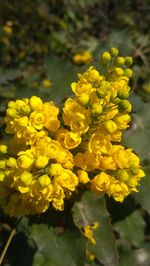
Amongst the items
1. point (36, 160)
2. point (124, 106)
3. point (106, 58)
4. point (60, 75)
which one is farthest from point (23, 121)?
point (60, 75)

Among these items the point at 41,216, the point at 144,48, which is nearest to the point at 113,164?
the point at 41,216

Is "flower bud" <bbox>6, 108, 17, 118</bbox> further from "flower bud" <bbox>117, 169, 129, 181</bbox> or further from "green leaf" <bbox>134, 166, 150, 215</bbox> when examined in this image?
"green leaf" <bbox>134, 166, 150, 215</bbox>

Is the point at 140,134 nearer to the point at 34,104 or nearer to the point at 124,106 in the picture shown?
the point at 124,106

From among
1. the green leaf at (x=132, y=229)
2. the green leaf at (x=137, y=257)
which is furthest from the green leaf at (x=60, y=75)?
the green leaf at (x=137, y=257)

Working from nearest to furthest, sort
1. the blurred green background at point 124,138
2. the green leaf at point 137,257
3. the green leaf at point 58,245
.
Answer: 1. the green leaf at point 58,245
2. the blurred green background at point 124,138
3. the green leaf at point 137,257

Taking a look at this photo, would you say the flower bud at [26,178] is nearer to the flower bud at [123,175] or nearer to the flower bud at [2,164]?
the flower bud at [2,164]

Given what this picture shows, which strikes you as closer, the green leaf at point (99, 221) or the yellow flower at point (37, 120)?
the yellow flower at point (37, 120)

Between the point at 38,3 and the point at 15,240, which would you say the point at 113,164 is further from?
the point at 38,3
